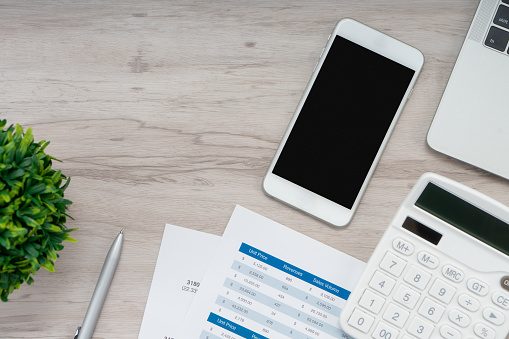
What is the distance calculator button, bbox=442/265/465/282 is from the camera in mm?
503

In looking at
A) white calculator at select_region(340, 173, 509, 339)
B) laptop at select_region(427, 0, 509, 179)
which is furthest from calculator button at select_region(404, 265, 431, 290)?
laptop at select_region(427, 0, 509, 179)

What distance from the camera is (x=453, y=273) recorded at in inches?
19.8

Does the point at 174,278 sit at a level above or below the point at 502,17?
below

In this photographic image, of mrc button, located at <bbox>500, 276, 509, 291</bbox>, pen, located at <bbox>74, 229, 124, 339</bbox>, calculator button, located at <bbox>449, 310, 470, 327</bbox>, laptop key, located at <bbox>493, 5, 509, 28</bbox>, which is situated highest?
laptop key, located at <bbox>493, 5, 509, 28</bbox>

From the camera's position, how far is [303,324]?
1.76 feet

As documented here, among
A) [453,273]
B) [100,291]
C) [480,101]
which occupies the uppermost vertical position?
[480,101]

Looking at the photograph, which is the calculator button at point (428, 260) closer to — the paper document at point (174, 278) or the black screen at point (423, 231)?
the black screen at point (423, 231)

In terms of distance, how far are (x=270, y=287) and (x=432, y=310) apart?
167 millimetres

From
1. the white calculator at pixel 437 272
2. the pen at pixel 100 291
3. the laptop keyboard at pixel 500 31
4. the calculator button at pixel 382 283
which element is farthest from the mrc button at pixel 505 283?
the pen at pixel 100 291

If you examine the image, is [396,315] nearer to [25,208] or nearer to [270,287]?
[270,287]

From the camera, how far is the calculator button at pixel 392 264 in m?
0.51

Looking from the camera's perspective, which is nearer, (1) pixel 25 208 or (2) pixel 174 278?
(1) pixel 25 208

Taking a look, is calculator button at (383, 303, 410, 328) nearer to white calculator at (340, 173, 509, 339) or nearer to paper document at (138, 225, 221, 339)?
white calculator at (340, 173, 509, 339)

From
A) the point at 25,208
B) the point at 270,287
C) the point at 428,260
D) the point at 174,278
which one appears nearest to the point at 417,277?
the point at 428,260
